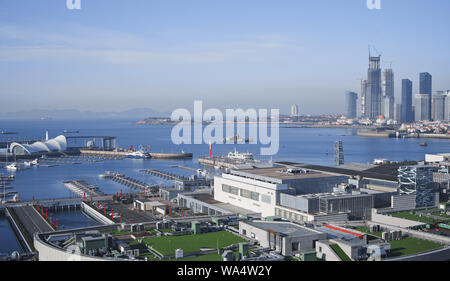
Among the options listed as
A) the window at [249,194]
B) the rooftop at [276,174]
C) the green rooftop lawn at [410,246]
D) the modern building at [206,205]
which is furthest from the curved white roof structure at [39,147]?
the green rooftop lawn at [410,246]

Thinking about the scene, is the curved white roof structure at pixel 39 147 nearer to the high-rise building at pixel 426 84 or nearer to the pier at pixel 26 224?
the pier at pixel 26 224

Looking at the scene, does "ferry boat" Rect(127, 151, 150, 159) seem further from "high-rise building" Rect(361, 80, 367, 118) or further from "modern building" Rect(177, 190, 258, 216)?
"high-rise building" Rect(361, 80, 367, 118)

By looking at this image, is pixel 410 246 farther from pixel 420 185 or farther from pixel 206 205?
pixel 206 205

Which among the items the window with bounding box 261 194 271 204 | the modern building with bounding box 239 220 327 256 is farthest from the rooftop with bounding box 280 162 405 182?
the modern building with bounding box 239 220 327 256

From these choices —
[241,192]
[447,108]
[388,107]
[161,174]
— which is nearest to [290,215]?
[241,192]
